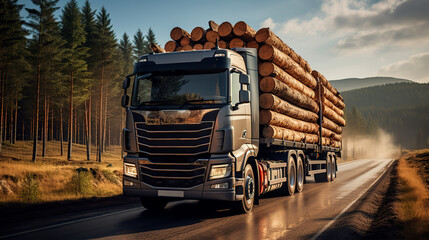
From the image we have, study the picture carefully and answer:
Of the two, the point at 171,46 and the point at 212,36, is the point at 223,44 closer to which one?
the point at 212,36

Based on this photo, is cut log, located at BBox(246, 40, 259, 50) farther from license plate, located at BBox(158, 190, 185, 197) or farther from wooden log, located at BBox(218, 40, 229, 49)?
license plate, located at BBox(158, 190, 185, 197)

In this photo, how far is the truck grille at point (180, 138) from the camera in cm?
786

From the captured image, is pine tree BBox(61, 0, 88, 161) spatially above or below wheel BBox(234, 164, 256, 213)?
above

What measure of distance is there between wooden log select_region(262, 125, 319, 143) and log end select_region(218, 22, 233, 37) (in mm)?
3073

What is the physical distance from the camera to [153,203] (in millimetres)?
9617

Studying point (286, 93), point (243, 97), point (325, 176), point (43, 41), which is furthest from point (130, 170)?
point (43, 41)

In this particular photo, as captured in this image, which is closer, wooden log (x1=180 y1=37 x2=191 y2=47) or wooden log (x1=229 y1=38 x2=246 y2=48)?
wooden log (x1=229 y1=38 x2=246 y2=48)

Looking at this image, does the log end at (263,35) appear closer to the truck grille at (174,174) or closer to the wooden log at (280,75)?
the wooden log at (280,75)

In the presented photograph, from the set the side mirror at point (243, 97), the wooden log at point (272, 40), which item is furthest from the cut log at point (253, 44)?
the side mirror at point (243, 97)

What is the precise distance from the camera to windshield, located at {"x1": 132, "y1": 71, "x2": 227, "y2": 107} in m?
8.22

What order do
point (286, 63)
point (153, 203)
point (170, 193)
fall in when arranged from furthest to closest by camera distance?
point (286, 63)
point (153, 203)
point (170, 193)

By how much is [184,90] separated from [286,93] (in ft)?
17.5

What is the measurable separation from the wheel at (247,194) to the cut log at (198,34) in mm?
4654

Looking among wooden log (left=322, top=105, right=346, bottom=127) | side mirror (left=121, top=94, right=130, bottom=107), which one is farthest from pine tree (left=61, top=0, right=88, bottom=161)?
side mirror (left=121, top=94, right=130, bottom=107)
